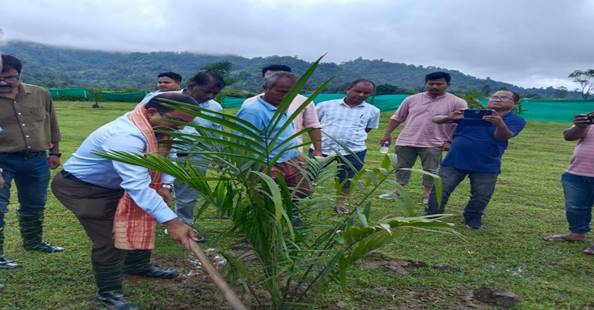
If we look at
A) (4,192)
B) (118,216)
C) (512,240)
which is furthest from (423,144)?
(4,192)

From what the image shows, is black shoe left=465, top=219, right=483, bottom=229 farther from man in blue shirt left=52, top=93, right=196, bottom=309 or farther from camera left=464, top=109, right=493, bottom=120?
man in blue shirt left=52, top=93, right=196, bottom=309

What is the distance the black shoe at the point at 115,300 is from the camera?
8.84ft

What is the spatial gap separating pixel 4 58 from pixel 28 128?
48 centimetres

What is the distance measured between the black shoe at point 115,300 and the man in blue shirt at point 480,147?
A: 9.50ft

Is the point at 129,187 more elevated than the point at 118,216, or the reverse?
the point at 129,187

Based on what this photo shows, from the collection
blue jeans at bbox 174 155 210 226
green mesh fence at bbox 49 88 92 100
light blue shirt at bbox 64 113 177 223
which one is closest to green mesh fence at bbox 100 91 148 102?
green mesh fence at bbox 49 88 92 100

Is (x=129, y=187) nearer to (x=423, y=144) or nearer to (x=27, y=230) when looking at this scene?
(x=27, y=230)

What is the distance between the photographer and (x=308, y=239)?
7.93ft

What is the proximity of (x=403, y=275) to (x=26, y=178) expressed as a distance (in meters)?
2.77

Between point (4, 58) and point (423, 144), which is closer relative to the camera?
point (4, 58)

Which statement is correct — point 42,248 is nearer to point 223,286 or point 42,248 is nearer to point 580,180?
point 223,286

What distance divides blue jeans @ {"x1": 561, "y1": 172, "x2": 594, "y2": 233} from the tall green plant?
2.63 m

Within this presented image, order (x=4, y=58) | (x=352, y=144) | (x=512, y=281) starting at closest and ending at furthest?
(x=4, y=58), (x=512, y=281), (x=352, y=144)

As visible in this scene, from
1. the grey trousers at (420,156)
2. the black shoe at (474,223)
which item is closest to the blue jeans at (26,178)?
the grey trousers at (420,156)
